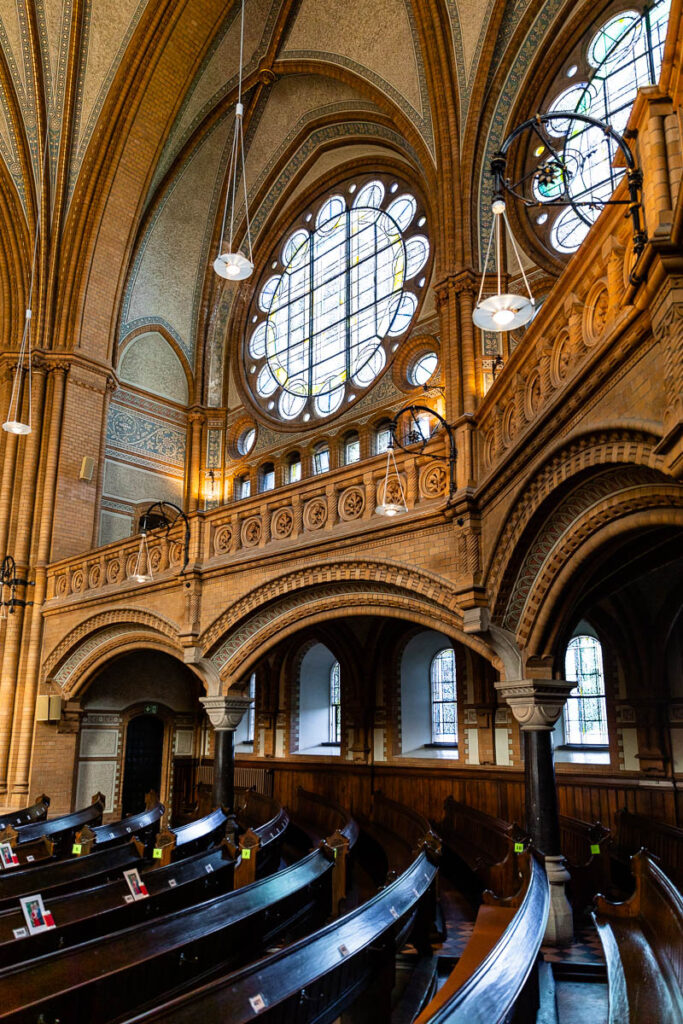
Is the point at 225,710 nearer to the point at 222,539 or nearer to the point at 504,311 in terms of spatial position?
the point at 222,539

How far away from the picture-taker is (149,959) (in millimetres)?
4902

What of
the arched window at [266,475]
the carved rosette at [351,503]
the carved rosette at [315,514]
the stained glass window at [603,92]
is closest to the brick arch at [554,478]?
the carved rosette at [351,503]

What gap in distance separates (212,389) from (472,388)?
35.8ft

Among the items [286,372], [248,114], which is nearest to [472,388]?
[286,372]

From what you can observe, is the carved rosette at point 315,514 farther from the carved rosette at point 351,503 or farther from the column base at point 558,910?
the column base at point 558,910

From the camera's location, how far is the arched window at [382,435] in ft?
54.8

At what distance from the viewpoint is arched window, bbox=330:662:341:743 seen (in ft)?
60.0

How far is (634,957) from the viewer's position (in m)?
5.16

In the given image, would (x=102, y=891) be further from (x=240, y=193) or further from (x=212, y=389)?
(x=240, y=193)

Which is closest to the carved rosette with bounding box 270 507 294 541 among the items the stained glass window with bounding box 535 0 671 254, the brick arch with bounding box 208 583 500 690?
the brick arch with bounding box 208 583 500 690

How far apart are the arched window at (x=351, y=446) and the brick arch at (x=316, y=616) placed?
5558mm

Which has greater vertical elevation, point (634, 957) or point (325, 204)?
point (325, 204)

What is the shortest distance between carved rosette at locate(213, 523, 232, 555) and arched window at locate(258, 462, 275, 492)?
214 inches

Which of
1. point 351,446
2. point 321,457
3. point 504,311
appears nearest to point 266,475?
point 321,457
